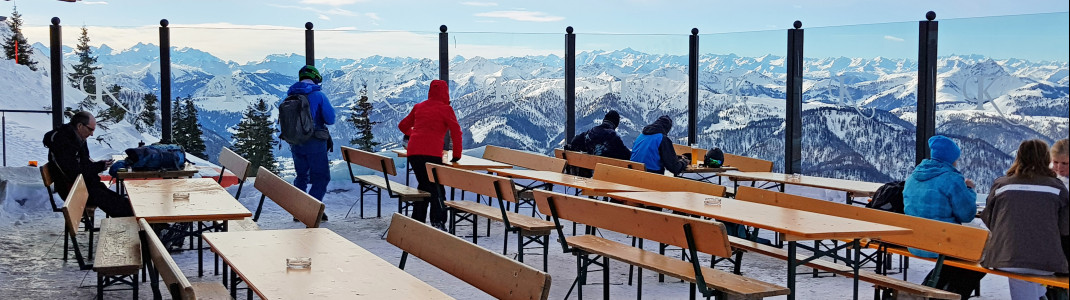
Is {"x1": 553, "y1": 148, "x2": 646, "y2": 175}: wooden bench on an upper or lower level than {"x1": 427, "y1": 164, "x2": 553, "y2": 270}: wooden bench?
upper

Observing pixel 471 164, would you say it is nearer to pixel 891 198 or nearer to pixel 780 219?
pixel 891 198

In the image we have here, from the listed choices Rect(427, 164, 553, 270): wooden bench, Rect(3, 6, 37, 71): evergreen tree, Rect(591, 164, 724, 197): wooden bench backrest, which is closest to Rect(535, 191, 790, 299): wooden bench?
Rect(427, 164, 553, 270): wooden bench

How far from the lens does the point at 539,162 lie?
10398 millimetres

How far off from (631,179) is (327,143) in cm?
359

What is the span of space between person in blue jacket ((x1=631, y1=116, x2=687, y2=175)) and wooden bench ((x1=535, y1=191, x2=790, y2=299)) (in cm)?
398

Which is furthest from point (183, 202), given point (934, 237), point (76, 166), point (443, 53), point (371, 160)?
point (443, 53)

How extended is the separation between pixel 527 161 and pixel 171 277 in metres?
7.51

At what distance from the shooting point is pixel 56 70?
1169cm

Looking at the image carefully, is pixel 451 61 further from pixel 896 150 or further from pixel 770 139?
pixel 896 150

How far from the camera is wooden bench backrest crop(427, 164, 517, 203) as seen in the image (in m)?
7.25

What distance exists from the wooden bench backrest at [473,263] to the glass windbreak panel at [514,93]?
845cm

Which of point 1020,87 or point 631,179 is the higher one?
point 1020,87

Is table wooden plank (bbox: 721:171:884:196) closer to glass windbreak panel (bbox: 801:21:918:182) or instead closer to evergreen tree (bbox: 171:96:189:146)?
glass windbreak panel (bbox: 801:21:918:182)

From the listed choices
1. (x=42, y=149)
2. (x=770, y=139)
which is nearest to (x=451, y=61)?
(x=770, y=139)
